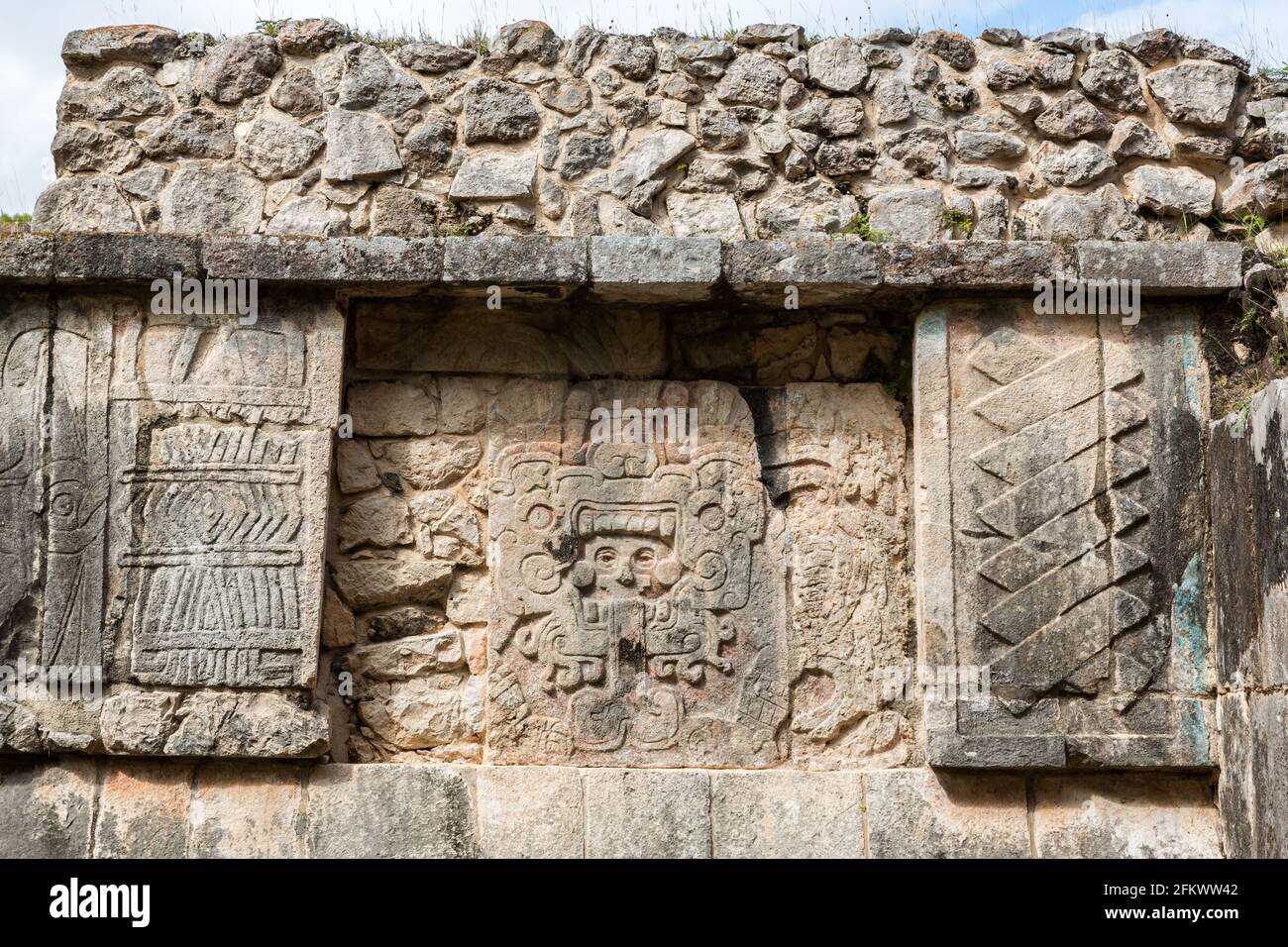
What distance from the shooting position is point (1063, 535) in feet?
15.5

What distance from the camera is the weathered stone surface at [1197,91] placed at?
16.6ft

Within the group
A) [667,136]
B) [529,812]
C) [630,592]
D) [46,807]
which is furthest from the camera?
[667,136]

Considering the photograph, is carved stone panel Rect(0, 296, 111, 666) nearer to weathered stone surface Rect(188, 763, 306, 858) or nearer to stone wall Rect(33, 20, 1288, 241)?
stone wall Rect(33, 20, 1288, 241)

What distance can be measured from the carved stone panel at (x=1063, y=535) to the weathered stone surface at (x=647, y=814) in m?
0.82

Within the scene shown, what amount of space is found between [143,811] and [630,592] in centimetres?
181

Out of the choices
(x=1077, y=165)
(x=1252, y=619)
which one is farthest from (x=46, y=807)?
(x=1077, y=165)

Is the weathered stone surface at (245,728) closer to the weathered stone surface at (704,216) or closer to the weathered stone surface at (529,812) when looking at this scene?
the weathered stone surface at (529,812)

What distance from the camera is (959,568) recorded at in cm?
473

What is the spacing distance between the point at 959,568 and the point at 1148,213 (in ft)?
5.04

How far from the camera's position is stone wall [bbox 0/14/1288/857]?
181 inches

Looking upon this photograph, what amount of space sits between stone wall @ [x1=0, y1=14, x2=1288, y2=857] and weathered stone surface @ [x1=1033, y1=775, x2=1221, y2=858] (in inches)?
0.5

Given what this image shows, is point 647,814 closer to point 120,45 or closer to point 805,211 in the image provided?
point 805,211
